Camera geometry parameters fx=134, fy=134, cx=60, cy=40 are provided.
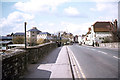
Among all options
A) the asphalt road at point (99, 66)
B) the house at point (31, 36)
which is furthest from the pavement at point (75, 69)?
the house at point (31, 36)

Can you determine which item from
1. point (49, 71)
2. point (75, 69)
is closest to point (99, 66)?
point (75, 69)

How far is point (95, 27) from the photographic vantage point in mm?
69062

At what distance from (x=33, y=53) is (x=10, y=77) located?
4.80m

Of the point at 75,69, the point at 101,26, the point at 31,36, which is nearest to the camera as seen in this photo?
the point at 75,69

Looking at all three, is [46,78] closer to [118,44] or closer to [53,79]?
[53,79]

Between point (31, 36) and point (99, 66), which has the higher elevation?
point (31, 36)

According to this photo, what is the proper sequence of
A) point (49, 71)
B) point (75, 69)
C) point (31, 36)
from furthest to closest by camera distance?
point (31, 36) → point (75, 69) → point (49, 71)

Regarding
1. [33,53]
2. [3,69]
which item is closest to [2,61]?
[3,69]

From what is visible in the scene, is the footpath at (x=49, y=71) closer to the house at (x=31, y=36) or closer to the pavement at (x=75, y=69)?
the pavement at (x=75, y=69)

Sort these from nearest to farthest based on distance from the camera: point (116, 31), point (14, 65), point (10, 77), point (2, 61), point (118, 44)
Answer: point (2, 61) → point (10, 77) → point (14, 65) → point (118, 44) → point (116, 31)

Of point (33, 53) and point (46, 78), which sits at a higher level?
point (33, 53)

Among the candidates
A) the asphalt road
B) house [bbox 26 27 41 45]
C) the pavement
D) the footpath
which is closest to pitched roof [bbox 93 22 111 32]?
house [bbox 26 27 41 45]

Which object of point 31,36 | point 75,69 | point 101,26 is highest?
point 101,26

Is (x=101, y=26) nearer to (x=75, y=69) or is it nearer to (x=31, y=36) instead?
(x=31, y=36)
